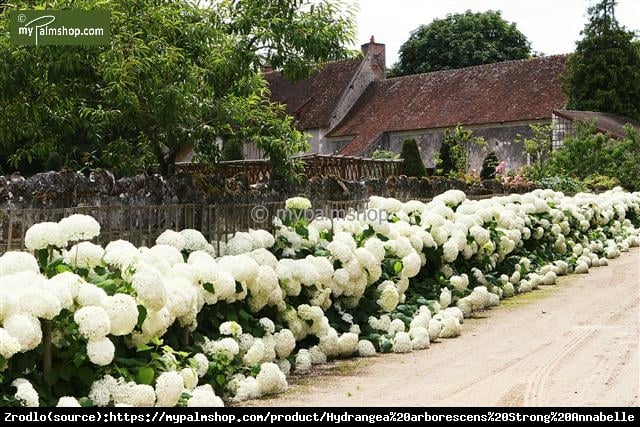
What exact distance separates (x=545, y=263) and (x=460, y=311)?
5.02 meters

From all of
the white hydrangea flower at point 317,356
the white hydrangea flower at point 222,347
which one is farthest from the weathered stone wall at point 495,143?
the white hydrangea flower at point 222,347

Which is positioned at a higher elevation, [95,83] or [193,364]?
[95,83]

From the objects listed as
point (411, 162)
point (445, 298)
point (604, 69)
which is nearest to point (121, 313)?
point (445, 298)

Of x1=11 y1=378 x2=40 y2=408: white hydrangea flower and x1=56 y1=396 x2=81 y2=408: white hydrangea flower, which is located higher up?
x1=11 y1=378 x2=40 y2=408: white hydrangea flower

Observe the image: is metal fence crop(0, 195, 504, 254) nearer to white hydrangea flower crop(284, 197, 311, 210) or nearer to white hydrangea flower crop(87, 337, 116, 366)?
white hydrangea flower crop(284, 197, 311, 210)

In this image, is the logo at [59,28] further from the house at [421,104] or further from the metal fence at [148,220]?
the house at [421,104]

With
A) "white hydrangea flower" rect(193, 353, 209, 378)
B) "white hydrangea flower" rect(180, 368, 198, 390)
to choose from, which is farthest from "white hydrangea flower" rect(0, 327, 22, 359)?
"white hydrangea flower" rect(193, 353, 209, 378)

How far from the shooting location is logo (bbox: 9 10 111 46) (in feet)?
32.8

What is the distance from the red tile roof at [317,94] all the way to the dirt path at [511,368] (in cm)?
3893

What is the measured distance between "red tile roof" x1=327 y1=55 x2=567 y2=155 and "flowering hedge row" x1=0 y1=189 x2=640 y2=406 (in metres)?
31.8

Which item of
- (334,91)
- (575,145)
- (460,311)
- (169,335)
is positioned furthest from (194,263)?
(334,91)

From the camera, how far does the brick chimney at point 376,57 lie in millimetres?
52438

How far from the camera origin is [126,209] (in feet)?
29.3
